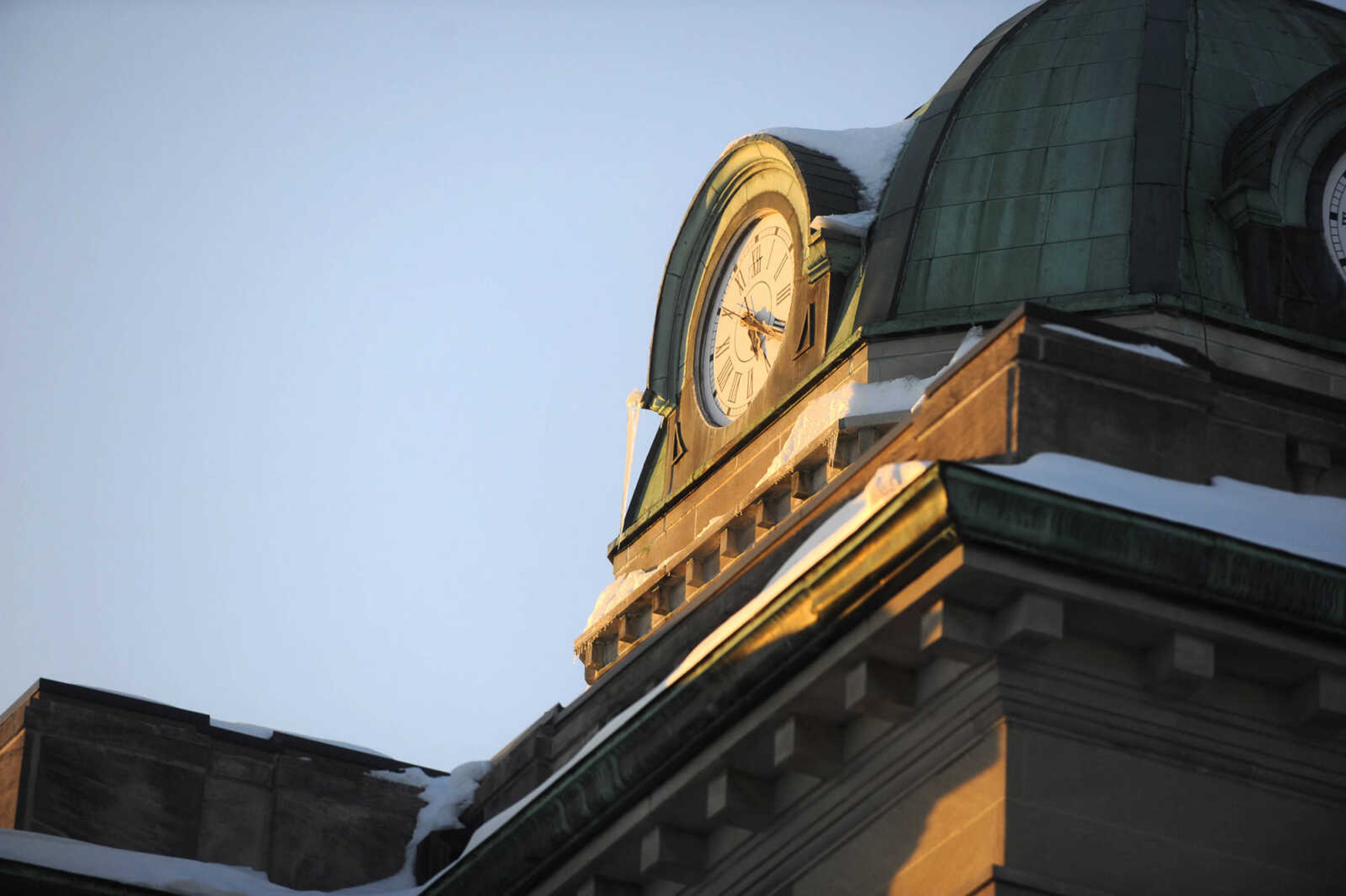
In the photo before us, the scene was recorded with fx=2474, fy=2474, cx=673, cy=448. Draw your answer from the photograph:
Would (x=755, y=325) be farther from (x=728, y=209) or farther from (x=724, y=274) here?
(x=728, y=209)

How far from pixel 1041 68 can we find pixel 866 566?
1583 centimetres

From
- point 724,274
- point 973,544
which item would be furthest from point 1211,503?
point 724,274

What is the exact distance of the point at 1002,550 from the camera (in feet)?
47.2

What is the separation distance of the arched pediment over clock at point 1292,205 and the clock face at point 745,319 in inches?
214

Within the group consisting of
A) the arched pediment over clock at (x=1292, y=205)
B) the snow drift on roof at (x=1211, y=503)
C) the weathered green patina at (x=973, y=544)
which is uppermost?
the arched pediment over clock at (x=1292, y=205)

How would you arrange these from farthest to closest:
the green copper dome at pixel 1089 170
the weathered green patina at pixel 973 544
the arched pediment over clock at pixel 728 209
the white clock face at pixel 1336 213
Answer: the arched pediment over clock at pixel 728 209 < the white clock face at pixel 1336 213 < the green copper dome at pixel 1089 170 < the weathered green patina at pixel 973 544

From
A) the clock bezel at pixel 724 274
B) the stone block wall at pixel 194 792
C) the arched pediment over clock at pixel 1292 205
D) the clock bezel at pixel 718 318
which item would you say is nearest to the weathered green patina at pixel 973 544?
the stone block wall at pixel 194 792

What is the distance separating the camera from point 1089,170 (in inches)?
1088

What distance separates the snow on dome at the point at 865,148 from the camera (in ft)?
97.0

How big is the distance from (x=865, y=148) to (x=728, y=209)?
2538mm

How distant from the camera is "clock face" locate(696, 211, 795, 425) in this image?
29.8 metres

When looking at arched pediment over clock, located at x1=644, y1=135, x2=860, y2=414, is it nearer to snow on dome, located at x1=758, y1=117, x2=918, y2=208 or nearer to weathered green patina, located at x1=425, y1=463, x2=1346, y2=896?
snow on dome, located at x1=758, y1=117, x2=918, y2=208

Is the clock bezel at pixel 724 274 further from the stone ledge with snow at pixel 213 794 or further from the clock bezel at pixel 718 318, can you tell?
the stone ledge with snow at pixel 213 794

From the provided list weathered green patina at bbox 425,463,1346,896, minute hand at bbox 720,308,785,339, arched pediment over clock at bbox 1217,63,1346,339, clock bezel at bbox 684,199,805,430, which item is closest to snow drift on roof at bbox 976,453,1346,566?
weathered green patina at bbox 425,463,1346,896
